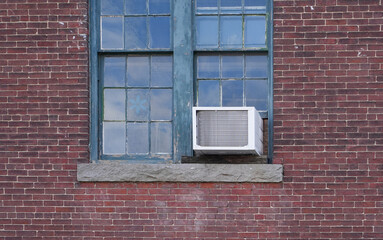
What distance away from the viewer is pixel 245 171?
16.9 ft

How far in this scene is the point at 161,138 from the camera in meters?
5.44

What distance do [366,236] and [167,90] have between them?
284 cm

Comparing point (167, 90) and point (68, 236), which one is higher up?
point (167, 90)

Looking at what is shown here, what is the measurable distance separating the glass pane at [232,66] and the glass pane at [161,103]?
709mm

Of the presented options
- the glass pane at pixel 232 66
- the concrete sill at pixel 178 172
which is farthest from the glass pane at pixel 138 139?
the glass pane at pixel 232 66

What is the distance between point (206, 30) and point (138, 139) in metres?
1.55

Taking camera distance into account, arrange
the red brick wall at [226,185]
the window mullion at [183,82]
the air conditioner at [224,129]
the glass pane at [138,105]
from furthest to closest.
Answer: the glass pane at [138,105], the window mullion at [183,82], the red brick wall at [226,185], the air conditioner at [224,129]

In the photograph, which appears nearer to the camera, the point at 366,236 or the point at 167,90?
the point at 366,236

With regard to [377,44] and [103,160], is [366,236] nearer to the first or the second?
[377,44]

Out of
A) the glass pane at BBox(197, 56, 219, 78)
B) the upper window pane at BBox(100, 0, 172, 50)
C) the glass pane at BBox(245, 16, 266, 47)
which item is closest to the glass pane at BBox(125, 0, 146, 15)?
the upper window pane at BBox(100, 0, 172, 50)

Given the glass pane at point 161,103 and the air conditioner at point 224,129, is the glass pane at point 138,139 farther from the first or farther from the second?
the air conditioner at point 224,129

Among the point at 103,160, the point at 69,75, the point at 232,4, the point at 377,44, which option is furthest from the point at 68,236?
the point at 377,44

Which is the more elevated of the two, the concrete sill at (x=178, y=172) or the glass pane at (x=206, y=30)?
the glass pane at (x=206, y=30)

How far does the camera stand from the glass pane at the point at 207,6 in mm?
5445
